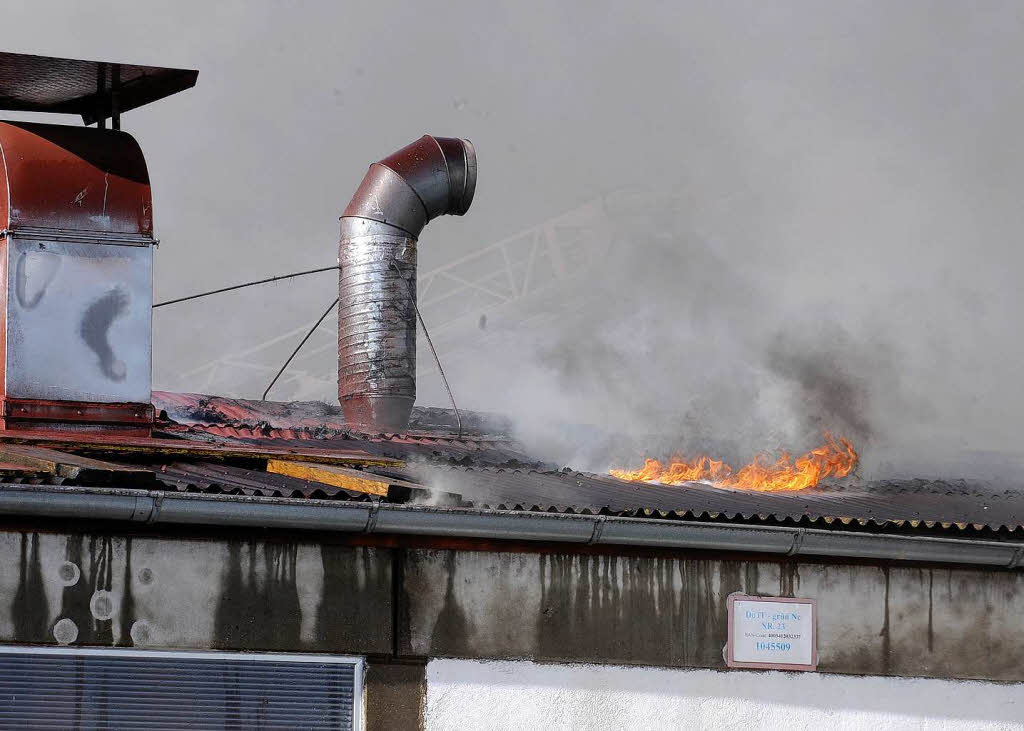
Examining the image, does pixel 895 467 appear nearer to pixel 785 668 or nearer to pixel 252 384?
pixel 785 668

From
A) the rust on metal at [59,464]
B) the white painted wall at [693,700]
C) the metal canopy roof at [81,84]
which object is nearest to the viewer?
the rust on metal at [59,464]

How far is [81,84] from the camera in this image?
11.7m

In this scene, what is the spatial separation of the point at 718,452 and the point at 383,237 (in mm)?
4734

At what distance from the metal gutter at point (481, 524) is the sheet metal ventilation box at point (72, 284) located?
338 cm

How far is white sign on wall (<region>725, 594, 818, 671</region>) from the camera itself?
8.73 meters

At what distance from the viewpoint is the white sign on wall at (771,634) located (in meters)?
8.73

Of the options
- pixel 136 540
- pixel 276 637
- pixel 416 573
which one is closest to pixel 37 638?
pixel 136 540

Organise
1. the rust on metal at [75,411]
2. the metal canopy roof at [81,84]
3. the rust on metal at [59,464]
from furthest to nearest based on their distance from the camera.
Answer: the metal canopy roof at [81,84] < the rust on metal at [75,411] < the rust on metal at [59,464]

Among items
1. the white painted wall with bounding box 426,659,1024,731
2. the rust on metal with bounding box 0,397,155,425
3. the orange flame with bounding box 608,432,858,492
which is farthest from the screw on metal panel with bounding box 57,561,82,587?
the orange flame with bounding box 608,432,858,492

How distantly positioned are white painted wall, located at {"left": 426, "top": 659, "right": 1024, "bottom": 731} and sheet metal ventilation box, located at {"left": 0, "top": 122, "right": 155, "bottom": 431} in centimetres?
394

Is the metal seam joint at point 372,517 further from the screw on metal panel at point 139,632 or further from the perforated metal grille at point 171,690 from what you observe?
the screw on metal panel at point 139,632

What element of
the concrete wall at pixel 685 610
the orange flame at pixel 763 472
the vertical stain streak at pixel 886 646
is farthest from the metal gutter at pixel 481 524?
the orange flame at pixel 763 472

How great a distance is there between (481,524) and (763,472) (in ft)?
16.6

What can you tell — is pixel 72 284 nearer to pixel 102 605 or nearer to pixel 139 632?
pixel 102 605
